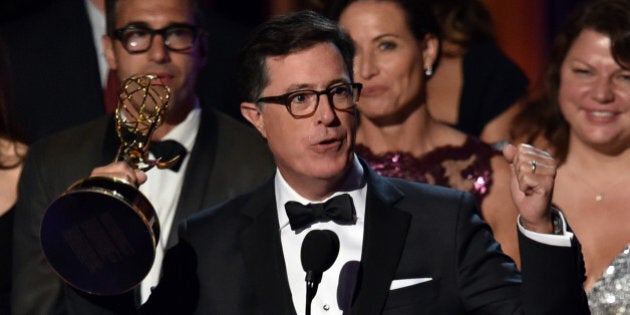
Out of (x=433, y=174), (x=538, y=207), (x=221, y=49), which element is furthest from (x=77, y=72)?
(x=538, y=207)

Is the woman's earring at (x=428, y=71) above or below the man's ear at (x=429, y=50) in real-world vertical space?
below

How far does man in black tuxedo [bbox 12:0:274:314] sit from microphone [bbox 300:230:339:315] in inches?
37.1

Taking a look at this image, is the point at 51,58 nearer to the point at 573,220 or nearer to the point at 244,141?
the point at 244,141

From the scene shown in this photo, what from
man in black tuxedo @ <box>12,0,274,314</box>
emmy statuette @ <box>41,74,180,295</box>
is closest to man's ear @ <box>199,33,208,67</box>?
man in black tuxedo @ <box>12,0,274,314</box>

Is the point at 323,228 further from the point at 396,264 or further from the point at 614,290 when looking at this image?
the point at 614,290

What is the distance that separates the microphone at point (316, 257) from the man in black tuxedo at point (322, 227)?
27 cm

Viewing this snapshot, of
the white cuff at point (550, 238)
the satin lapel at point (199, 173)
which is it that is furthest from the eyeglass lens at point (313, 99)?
the satin lapel at point (199, 173)

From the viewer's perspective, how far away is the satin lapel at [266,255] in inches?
Answer: 116

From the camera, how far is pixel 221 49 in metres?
4.48

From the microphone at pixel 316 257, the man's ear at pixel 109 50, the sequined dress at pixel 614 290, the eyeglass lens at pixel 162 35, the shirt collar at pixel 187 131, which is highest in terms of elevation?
the microphone at pixel 316 257

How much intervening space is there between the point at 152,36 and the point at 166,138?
302 millimetres

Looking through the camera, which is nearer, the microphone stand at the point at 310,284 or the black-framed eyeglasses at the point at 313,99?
the microphone stand at the point at 310,284

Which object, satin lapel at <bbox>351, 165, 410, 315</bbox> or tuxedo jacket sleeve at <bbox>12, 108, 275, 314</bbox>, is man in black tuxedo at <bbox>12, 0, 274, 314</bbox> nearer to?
tuxedo jacket sleeve at <bbox>12, 108, 275, 314</bbox>

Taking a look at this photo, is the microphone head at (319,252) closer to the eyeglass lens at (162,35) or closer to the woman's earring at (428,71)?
the eyeglass lens at (162,35)
